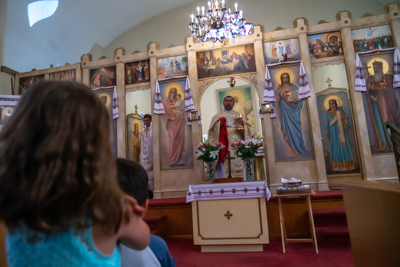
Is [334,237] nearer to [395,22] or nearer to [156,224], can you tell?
[156,224]

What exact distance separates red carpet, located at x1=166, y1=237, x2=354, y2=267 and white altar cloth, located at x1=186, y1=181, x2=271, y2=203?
0.94 meters

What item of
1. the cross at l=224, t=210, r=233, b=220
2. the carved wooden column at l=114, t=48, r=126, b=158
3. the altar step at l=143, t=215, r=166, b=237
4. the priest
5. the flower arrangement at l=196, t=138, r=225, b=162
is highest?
the carved wooden column at l=114, t=48, r=126, b=158

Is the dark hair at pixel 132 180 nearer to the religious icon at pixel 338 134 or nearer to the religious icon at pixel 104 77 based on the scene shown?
the religious icon at pixel 338 134

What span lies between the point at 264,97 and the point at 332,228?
151 inches

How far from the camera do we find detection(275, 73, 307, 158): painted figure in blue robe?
25.0 feet

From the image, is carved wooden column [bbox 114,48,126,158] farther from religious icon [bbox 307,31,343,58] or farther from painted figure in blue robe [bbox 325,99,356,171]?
painted figure in blue robe [bbox 325,99,356,171]

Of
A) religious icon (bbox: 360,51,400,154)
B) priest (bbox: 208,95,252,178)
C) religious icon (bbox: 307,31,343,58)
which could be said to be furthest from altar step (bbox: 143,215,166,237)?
religious icon (bbox: 307,31,343,58)

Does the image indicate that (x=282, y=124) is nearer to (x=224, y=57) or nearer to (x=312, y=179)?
(x=312, y=179)

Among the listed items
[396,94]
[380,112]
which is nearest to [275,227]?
[380,112]

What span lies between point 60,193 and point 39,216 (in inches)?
3.2

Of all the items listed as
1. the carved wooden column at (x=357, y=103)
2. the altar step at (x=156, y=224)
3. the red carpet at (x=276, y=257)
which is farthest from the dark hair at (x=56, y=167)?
the carved wooden column at (x=357, y=103)

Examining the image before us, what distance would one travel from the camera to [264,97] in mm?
7770

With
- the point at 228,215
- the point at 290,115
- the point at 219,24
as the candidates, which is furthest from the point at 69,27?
the point at 228,215

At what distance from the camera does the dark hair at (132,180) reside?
1.20m
